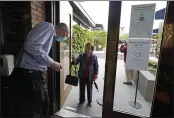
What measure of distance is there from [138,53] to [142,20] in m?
0.43

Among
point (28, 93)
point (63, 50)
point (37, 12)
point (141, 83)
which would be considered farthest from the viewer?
point (141, 83)

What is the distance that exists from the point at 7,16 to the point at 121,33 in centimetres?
161

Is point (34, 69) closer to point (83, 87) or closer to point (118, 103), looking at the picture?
point (83, 87)

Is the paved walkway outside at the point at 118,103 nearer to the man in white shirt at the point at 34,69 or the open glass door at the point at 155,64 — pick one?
the open glass door at the point at 155,64

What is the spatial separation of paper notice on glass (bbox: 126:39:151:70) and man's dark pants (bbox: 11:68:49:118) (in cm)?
123

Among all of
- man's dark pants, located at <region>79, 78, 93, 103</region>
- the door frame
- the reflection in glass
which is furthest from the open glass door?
the door frame

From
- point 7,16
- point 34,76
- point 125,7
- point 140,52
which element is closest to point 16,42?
point 7,16

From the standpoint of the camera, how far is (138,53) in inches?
66.0

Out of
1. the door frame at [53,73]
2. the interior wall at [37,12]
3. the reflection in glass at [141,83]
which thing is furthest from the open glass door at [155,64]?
the interior wall at [37,12]

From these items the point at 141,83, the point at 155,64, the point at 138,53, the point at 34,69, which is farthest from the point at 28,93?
the point at 141,83

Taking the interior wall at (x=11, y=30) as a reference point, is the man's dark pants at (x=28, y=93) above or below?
below

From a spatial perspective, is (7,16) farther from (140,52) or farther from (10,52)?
(140,52)

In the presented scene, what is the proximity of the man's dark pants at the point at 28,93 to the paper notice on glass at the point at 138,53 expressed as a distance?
1.23 m

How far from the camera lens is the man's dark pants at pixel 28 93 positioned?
5.16ft
